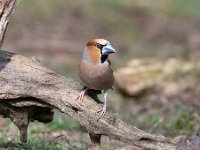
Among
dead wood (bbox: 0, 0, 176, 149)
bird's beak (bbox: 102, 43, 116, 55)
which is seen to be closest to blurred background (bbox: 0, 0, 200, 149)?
dead wood (bbox: 0, 0, 176, 149)

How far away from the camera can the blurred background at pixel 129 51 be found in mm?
9078

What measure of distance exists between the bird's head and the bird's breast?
0.15ft

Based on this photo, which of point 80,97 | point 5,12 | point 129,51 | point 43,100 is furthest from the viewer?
point 129,51

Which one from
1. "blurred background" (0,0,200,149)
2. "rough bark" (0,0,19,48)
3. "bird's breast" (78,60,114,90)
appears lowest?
"bird's breast" (78,60,114,90)

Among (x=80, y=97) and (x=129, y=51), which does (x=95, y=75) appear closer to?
(x=80, y=97)

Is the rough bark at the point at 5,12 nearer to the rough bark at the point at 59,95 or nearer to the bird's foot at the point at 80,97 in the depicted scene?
the rough bark at the point at 59,95

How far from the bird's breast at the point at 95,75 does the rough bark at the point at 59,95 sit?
14 centimetres

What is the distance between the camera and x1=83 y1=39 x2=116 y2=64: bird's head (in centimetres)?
607

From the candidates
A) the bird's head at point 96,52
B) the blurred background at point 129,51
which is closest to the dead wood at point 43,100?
the bird's head at point 96,52

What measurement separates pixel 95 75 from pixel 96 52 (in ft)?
0.69

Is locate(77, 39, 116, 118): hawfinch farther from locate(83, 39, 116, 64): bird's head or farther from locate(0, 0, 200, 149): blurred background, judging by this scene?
locate(0, 0, 200, 149): blurred background

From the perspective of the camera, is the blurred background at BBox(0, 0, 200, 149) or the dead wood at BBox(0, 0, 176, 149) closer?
the dead wood at BBox(0, 0, 176, 149)

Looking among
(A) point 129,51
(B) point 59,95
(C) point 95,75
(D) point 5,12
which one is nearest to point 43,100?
(B) point 59,95

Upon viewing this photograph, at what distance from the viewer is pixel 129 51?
1866 cm
